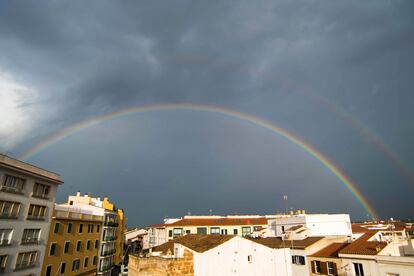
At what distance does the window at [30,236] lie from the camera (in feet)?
141

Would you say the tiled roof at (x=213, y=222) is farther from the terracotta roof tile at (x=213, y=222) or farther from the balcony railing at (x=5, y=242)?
the balcony railing at (x=5, y=242)

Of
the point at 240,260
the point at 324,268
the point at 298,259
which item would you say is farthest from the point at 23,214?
the point at 324,268

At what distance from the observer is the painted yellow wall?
4928cm

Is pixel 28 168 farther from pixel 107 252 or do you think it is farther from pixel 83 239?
pixel 107 252

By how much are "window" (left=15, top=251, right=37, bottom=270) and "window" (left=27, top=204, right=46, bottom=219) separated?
518 centimetres

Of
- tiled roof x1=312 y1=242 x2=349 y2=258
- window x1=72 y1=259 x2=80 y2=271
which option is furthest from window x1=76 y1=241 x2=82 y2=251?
tiled roof x1=312 y1=242 x2=349 y2=258

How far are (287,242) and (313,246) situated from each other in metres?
6.92

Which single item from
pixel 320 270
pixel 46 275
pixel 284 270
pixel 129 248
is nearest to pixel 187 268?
pixel 284 270

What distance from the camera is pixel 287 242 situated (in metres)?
49.2

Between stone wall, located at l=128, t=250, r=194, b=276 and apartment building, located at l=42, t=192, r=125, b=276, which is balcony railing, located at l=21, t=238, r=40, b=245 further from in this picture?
stone wall, located at l=128, t=250, r=194, b=276

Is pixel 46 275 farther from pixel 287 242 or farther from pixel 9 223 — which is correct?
pixel 287 242

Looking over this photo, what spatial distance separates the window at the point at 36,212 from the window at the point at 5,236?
12.0ft

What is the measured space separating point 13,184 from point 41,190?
605 centimetres

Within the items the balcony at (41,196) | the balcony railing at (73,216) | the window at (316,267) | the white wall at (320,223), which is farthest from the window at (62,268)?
the white wall at (320,223)
